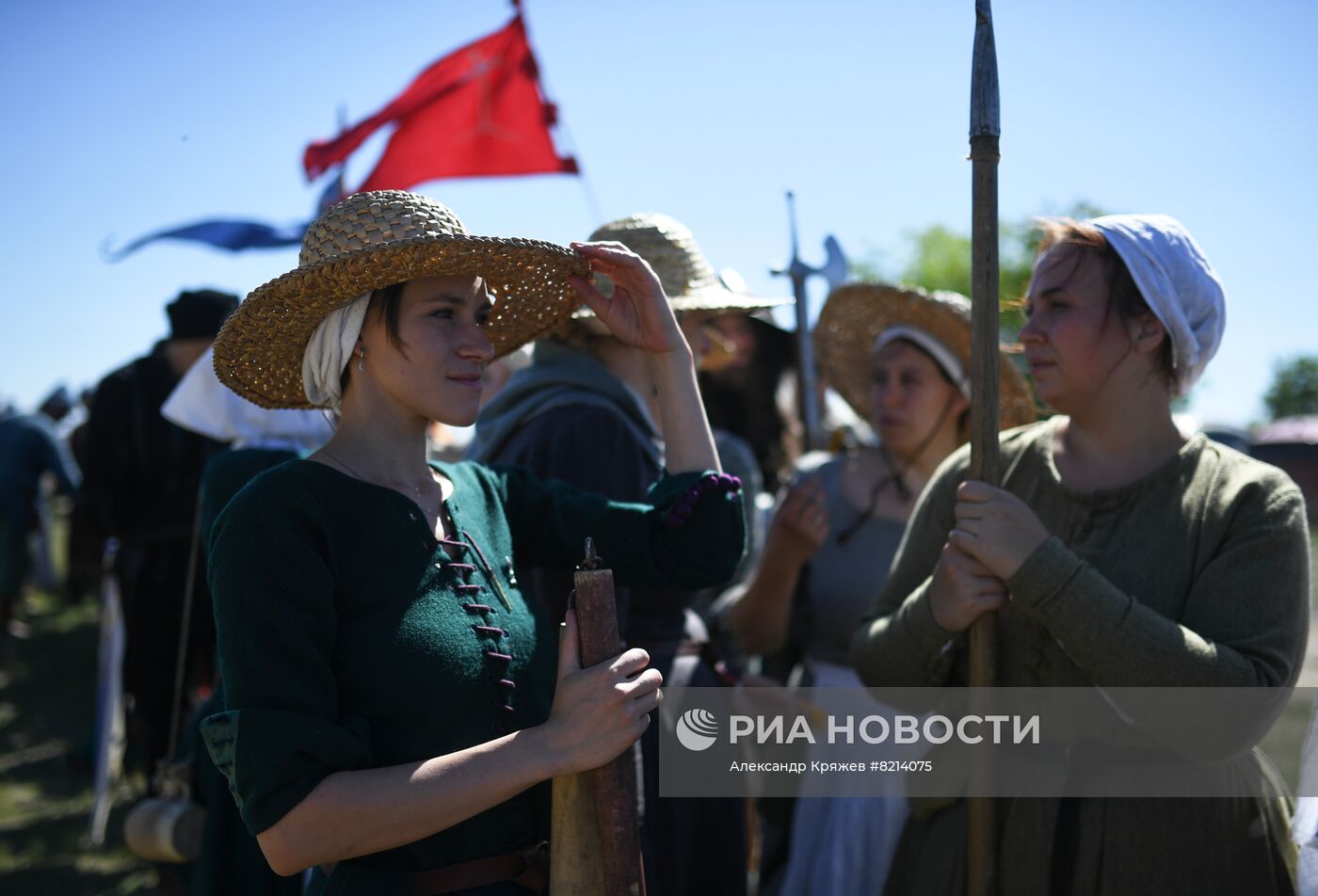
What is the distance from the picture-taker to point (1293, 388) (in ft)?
116

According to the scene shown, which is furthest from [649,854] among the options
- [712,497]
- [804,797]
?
[804,797]

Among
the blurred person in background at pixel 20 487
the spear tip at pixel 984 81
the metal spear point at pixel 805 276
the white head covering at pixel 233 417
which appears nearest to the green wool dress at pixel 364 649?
the spear tip at pixel 984 81

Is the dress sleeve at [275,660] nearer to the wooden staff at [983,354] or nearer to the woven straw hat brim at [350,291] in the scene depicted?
the woven straw hat brim at [350,291]

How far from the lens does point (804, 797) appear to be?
371 cm

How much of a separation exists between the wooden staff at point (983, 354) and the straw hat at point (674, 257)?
2.76 ft

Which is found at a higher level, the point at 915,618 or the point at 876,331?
the point at 876,331

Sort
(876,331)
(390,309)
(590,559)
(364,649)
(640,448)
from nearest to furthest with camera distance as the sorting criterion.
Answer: (364,649)
(590,559)
(390,309)
(640,448)
(876,331)

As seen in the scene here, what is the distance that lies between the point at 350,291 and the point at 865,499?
2470 mm

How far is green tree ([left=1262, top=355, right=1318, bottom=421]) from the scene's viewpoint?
113ft

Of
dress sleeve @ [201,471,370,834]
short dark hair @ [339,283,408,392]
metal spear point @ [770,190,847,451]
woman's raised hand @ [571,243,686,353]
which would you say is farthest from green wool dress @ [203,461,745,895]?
metal spear point @ [770,190,847,451]

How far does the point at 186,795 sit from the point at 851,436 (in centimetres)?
279

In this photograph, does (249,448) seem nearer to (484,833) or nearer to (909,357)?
(484,833)

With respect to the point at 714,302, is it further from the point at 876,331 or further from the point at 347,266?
the point at 876,331

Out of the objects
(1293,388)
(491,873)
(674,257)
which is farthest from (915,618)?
(1293,388)
